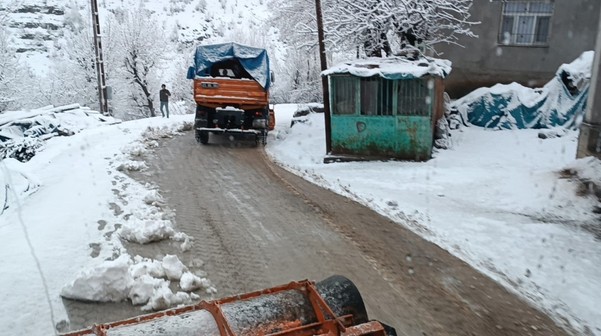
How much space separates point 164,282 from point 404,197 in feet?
16.9

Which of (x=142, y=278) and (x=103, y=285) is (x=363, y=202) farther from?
(x=103, y=285)

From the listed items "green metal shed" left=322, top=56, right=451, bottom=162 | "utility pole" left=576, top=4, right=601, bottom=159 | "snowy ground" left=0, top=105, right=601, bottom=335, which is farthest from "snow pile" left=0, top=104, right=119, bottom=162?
"utility pole" left=576, top=4, right=601, bottom=159

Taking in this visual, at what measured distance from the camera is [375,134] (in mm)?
11867


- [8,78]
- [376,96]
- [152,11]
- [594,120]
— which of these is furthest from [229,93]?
[152,11]

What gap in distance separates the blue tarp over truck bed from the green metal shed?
3.58 meters

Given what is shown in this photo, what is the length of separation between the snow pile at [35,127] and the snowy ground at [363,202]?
1.73 m

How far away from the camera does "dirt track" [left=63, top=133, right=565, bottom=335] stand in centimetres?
493

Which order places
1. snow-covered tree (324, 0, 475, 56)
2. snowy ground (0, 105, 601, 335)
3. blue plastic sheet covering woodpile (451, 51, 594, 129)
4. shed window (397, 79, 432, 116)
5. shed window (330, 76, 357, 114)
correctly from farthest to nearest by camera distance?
1. blue plastic sheet covering woodpile (451, 51, 594, 129)
2. snow-covered tree (324, 0, 475, 56)
3. shed window (330, 76, 357, 114)
4. shed window (397, 79, 432, 116)
5. snowy ground (0, 105, 601, 335)

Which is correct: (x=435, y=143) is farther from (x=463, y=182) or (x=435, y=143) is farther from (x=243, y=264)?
(x=243, y=264)

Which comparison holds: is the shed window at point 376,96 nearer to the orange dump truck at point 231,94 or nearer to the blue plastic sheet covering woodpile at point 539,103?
the orange dump truck at point 231,94

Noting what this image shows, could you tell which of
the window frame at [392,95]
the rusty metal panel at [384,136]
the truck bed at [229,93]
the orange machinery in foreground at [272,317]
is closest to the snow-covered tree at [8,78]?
the truck bed at [229,93]

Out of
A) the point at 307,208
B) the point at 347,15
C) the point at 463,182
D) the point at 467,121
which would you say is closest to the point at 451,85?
the point at 467,121

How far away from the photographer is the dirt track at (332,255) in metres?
4.93

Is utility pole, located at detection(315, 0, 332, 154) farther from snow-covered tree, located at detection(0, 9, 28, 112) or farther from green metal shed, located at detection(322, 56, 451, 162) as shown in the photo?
snow-covered tree, located at detection(0, 9, 28, 112)
